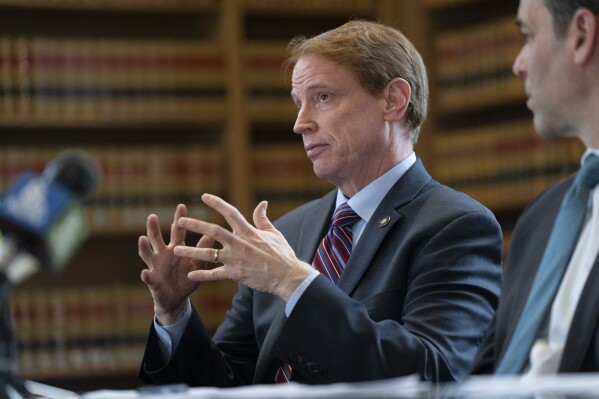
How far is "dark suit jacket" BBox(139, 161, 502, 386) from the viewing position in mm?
1824

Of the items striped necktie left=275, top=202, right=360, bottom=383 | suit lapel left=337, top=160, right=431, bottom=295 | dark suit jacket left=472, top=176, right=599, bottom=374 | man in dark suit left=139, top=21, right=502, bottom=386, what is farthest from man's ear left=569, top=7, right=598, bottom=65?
striped necktie left=275, top=202, right=360, bottom=383

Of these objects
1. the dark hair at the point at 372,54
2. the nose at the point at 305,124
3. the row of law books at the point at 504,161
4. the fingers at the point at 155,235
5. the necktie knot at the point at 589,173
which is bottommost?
the row of law books at the point at 504,161

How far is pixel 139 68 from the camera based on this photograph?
420cm

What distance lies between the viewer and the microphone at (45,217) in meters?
1.14

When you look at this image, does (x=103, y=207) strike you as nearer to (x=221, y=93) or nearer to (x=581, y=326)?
(x=221, y=93)

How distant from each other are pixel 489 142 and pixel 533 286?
2.77 metres

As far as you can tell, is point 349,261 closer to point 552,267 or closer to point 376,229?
point 376,229

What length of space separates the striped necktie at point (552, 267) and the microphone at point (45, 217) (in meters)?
0.66

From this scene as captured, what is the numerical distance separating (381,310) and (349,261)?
147 millimetres

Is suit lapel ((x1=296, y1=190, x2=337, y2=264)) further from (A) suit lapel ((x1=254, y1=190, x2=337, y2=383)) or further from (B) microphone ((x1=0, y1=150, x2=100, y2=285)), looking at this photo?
(B) microphone ((x1=0, y1=150, x2=100, y2=285))

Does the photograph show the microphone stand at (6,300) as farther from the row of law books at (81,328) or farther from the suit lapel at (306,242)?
the row of law books at (81,328)

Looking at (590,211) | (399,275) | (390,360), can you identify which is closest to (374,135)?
(399,275)

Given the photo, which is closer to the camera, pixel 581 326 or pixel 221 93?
pixel 581 326

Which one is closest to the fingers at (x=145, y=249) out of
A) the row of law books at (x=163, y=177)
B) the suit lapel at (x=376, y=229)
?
the suit lapel at (x=376, y=229)
